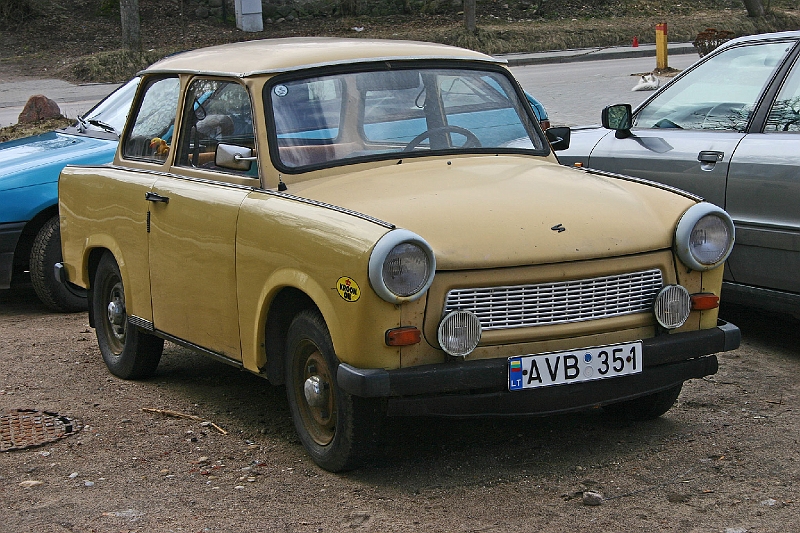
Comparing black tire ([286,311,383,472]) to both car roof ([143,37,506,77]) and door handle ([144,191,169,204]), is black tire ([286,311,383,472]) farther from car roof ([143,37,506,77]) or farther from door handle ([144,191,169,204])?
car roof ([143,37,506,77])

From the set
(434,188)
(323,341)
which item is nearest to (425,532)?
(323,341)

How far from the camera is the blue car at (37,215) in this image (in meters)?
7.55

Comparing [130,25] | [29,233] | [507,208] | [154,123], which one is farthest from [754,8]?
[507,208]

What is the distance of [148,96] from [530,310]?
9.35 ft

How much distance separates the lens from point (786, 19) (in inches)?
1366

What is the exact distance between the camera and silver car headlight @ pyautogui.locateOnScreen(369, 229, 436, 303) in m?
3.84

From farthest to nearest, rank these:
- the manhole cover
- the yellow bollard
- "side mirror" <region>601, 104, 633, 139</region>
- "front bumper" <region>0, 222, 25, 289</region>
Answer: the yellow bollard
"front bumper" <region>0, 222, 25, 289</region>
"side mirror" <region>601, 104, 633, 139</region>
the manhole cover

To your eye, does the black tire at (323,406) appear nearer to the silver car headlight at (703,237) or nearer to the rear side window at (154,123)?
the silver car headlight at (703,237)

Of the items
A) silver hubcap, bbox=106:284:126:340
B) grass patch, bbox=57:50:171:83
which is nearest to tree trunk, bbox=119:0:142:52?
grass patch, bbox=57:50:171:83

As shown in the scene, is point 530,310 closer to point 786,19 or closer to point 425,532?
point 425,532

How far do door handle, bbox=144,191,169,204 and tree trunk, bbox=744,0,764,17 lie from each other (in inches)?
1250

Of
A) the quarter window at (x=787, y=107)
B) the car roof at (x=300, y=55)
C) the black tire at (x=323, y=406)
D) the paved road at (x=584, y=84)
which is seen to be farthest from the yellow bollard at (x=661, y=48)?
the black tire at (x=323, y=406)

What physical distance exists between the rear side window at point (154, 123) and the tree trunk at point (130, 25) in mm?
21325

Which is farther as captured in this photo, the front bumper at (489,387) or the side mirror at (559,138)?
the side mirror at (559,138)
